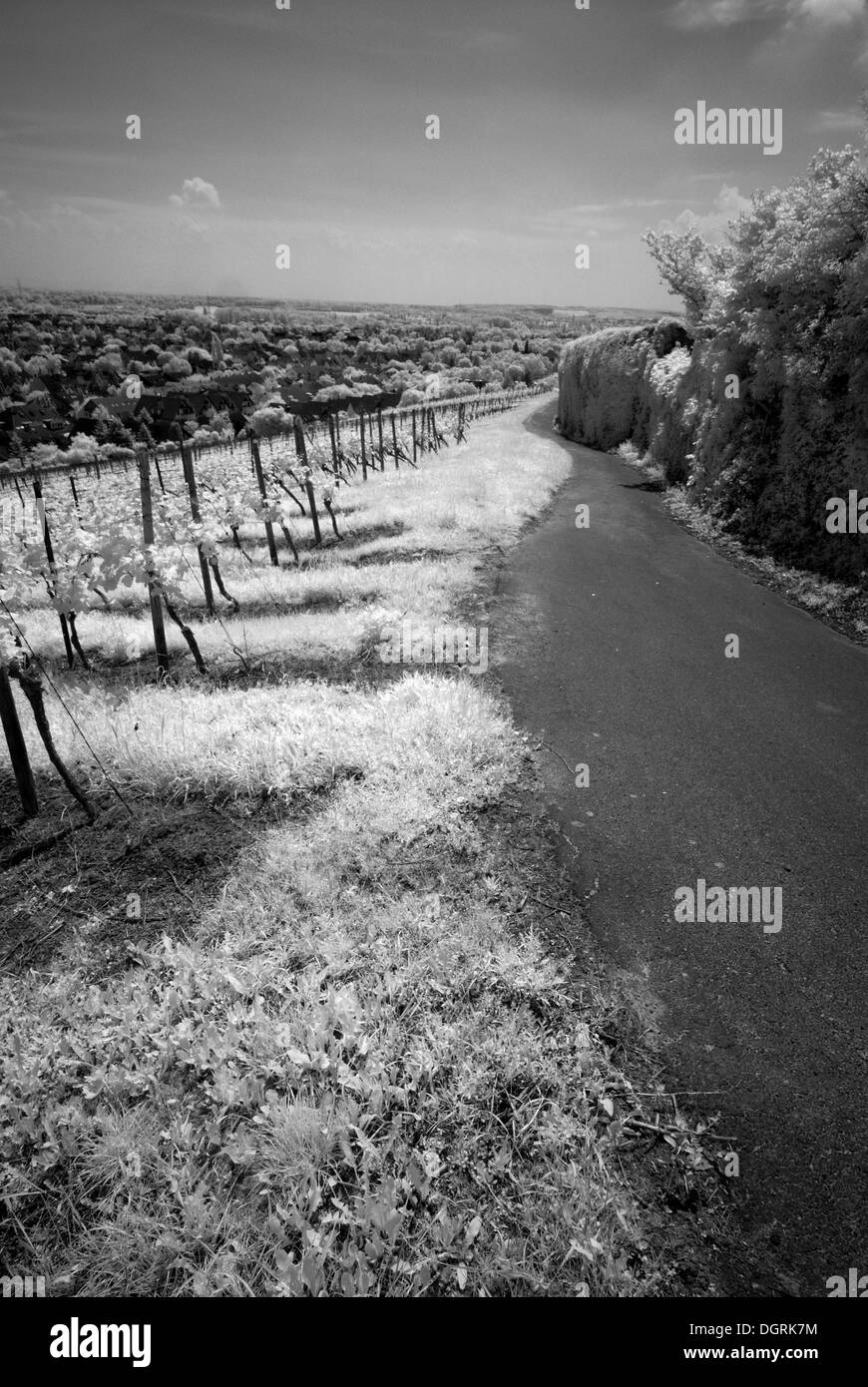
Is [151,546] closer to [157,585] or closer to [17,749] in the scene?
[157,585]

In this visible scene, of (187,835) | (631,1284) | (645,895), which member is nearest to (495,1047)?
(631,1284)

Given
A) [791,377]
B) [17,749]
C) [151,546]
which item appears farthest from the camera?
[791,377]

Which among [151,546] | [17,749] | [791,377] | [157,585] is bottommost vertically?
[17,749]

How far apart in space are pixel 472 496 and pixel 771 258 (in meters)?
9.20

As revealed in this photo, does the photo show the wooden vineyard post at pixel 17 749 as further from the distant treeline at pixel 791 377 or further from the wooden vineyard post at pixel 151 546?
the distant treeline at pixel 791 377

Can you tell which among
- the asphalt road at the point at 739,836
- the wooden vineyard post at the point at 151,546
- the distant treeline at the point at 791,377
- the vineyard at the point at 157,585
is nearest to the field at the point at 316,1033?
the asphalt road at the point at 739,836

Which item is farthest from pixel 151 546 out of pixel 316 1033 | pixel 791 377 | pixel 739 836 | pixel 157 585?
pixel 791 377

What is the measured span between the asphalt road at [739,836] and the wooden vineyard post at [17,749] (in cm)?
497

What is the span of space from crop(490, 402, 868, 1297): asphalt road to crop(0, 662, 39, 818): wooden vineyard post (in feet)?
16.3

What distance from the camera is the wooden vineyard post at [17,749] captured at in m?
5.89

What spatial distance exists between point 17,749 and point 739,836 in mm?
6616

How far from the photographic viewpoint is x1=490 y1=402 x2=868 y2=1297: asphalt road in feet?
11.5

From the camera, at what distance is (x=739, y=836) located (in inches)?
233
